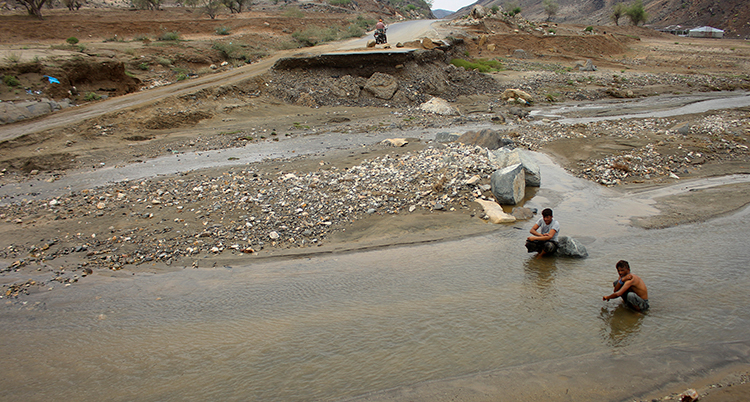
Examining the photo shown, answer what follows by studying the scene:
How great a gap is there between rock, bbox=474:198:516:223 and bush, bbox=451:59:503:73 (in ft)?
58.4

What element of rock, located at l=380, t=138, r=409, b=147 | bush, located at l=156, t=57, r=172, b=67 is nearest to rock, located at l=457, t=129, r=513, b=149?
rock, located at l=380, t=138, r=409, b=147

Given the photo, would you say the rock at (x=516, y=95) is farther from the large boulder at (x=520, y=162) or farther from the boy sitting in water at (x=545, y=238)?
the boy sitting in water at (x=545, y=238)

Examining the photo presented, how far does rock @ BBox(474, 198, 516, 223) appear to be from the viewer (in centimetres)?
868

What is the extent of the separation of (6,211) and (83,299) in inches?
203

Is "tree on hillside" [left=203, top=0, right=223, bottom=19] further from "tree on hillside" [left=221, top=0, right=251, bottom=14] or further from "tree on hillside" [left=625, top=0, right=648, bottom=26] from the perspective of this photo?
"tree on hillside" [left=625, top=0, right=648, bottom=26]

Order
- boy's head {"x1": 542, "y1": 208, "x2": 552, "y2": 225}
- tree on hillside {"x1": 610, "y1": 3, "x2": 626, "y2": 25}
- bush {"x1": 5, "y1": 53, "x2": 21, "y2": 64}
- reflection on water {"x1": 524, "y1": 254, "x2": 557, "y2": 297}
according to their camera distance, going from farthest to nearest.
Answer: tree on hillside {"x1": 610, "y1": 3, "x2": 626, "y2": 25}, bush {"x1": 5, "y1": 53, "x2": 21, "y2": 64}, boy's head {"x1": 542, "y1": 208, "x2": 552, "y2": 225}, reflection on water {"x1": 524, "y1": 254, "x2": 557, "y2": 297}

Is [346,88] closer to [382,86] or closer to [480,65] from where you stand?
[382,86]

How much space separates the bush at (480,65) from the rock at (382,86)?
6710mm

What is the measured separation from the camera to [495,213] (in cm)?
883

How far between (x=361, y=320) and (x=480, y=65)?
23.9 metres

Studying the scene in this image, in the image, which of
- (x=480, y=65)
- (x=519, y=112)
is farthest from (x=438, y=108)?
(x=480, y=65)

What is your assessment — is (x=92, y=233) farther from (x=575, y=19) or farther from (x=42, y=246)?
(x=575, y=19)

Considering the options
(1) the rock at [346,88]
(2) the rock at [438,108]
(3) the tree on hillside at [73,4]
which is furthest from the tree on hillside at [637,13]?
(3) the tree on hillside at [73,4]

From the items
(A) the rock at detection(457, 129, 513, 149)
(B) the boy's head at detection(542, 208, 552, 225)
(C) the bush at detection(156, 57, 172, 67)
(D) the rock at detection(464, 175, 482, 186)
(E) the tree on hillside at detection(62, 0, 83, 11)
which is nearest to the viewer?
(B) the boy's head at detection(542, 208, 552, 225)
